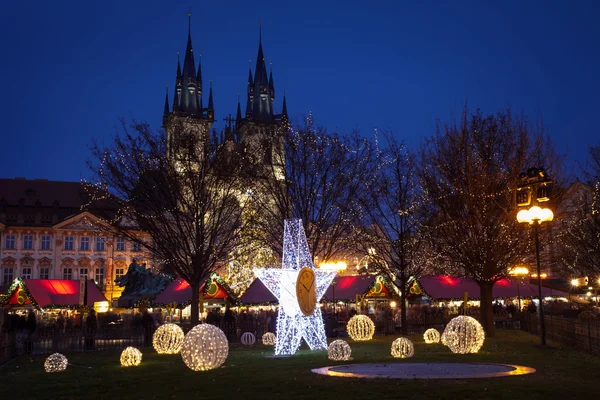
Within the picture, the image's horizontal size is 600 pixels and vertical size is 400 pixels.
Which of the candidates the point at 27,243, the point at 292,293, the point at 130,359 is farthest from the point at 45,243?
the point at 292,293

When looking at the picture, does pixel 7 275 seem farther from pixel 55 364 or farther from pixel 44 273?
pixel 55 364

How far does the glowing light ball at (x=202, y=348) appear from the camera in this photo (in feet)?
52.6

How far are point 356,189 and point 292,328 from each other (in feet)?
43.0

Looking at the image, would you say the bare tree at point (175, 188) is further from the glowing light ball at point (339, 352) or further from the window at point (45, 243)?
the window at point (45, 243)

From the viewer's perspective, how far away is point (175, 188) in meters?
28.6

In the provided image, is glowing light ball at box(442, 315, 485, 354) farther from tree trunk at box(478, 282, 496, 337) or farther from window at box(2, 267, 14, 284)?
window at box(2, 267, 14, 284)

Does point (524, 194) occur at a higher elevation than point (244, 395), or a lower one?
higher

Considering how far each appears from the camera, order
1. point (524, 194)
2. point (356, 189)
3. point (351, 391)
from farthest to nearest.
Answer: point (356, 189) < point (524, 194) < point (351, 391)

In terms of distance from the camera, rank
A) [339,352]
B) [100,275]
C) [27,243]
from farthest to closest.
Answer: [100,275] < [27,243] < [339,352]

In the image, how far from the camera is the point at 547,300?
48656 millimetres

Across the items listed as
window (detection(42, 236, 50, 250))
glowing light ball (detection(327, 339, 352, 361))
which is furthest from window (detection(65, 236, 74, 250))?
glowing light ball (detection(327, 339, 352, 361))

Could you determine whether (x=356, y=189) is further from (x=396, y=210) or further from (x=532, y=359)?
(x=532, y=359)

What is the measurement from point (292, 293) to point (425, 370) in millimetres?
7612

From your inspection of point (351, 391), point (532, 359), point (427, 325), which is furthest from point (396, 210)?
point (351, 391)
